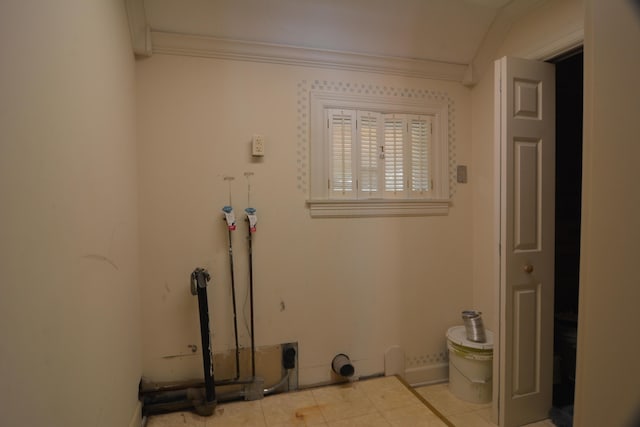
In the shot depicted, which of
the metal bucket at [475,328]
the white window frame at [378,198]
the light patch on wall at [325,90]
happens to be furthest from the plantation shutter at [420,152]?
the metal bucket at [475,328]

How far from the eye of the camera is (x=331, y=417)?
1.82m

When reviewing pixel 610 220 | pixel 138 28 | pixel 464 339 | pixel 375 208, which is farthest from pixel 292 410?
pixel 138 28

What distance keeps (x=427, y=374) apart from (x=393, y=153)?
176 centimetres

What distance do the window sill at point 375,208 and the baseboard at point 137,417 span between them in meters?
1.51

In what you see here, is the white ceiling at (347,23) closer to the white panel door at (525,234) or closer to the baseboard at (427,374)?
the white panel door at (525,234)

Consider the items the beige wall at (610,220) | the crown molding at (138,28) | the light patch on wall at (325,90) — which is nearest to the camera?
the beige wall at (610,220)

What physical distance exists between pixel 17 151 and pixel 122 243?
0.90m

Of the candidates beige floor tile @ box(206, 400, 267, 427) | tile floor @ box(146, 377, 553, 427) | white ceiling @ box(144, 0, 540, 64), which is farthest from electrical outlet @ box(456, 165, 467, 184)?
beige floor tile @ box(206, 400, 267, 427)

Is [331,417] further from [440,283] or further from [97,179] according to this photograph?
[97,179]

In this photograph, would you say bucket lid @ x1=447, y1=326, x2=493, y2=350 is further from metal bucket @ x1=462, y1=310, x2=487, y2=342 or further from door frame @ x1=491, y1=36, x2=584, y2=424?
door frame @ x1=491, y1=36, x2=584, y2=424

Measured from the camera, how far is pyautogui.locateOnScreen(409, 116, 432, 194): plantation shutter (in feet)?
7.76

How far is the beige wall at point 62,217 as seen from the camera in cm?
69

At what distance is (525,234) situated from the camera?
1.87 m

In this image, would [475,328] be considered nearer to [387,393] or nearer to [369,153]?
[387,393]
